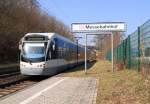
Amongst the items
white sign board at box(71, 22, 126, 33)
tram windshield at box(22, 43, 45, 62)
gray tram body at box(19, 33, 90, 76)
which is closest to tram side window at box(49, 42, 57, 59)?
gray tram body at box(19, 33, 90, 76)

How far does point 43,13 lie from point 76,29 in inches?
2514

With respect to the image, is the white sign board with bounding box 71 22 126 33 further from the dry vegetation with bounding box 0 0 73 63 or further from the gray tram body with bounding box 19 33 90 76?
the dry vegetation with bounding box 0 0 73 63

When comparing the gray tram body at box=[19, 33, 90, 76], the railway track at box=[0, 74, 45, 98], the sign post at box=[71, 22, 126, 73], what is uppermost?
the sign post at box=[71, 22, 126, 73]

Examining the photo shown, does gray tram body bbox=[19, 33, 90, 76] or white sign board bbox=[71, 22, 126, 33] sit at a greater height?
white sign board bbox=[71, 22, 126, 33]

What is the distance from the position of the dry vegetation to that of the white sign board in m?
30.1

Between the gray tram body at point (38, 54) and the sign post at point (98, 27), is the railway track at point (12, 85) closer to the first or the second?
the gray tram body at point (38, 54)

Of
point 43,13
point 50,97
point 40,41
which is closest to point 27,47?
point 40,41

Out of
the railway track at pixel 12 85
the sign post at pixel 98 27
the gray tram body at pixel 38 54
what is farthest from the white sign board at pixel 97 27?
the railway track at pixel 12 85

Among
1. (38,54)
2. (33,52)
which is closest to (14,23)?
(33,52)

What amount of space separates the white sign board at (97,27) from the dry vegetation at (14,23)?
3014 centimetres

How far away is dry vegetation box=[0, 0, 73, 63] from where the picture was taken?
6336cm

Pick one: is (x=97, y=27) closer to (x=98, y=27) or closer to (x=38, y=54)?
(x=98, y=27)

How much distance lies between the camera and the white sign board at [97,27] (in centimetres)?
3231

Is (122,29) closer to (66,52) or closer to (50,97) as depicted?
(66,52)
